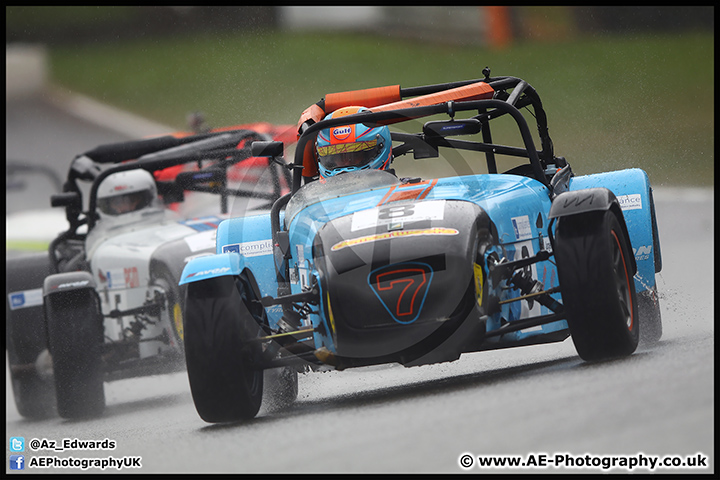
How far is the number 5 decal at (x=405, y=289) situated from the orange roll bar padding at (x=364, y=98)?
3144 mm

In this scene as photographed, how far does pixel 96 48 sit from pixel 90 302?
2109cm

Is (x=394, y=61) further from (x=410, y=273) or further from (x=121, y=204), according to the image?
(x=410, y=273)

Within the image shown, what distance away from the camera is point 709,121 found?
57.1 ft

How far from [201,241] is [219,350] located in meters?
3.71

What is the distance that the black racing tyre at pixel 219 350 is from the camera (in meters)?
5.39

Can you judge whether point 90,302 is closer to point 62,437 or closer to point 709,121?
point 62,437

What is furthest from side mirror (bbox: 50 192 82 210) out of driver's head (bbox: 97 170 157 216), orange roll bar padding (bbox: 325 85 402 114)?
orange roll bar padding (bbox: 325 85 402 114)

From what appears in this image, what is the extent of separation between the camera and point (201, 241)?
29.4ft

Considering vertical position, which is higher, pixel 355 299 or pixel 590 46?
pixel 590 46

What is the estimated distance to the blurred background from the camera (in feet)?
55.4

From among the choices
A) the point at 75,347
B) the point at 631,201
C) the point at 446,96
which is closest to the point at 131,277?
the point at 75,347

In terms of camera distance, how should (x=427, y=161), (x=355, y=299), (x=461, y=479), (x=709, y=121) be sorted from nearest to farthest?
(x=461, y=479) < (x=355, y=299) < (x=709, y=121) < (x=427, y=161)

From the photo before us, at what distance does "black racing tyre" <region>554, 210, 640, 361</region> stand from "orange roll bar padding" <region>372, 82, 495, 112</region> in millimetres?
1900

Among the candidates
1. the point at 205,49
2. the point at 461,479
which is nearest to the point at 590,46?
the point at 205,49
